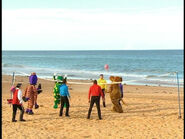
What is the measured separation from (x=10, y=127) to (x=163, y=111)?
7.12 metres

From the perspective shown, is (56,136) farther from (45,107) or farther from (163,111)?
(163,111)

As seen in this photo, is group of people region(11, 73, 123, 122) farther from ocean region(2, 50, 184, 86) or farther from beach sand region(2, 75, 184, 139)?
ocean region(2, 50, 184, 86)

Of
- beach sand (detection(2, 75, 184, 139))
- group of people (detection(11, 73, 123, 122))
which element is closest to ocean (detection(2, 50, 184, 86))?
group of people (detection(11, 73, 123, 122))

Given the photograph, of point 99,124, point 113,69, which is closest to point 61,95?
point 99,124

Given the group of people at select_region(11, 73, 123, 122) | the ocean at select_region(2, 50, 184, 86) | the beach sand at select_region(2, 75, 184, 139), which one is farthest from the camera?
the ocean at select_region(2, 50, 184, 86)

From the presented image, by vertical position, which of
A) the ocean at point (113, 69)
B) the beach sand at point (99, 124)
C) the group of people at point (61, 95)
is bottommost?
the beach sand at point (99, 124)

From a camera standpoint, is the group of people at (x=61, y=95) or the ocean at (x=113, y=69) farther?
the ocean at (x=113, y=69)

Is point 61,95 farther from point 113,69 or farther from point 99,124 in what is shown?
point 113,69

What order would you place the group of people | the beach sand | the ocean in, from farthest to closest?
the ocean
the group of people
the beach sand

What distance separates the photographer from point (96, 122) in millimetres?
11789

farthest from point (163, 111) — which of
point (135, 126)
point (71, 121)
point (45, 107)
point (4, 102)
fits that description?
point (4, 102)

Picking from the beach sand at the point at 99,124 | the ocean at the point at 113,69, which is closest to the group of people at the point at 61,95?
the beach sand at the point at 99,124

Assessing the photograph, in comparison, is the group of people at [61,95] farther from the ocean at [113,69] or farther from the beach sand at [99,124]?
the ocean at [113,69]

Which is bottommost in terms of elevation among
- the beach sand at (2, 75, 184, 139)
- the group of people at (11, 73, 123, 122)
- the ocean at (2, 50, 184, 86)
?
the beach sand at (2, 75, 184, 139)
